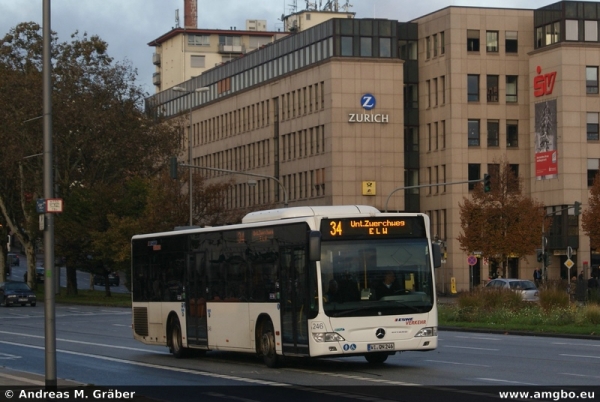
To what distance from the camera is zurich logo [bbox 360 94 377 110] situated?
91.2 m

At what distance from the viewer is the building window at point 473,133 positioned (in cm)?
9044

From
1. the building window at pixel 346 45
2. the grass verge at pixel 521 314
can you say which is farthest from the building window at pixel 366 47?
the grass verge at pixel 521 314

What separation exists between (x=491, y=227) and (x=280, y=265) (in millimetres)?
54090

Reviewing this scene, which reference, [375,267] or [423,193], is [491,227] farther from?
Answer: [375,267]

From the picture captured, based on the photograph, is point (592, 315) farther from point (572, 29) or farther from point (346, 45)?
point (346, 45)

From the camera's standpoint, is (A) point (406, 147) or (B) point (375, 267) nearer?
(B) point (375, 267)

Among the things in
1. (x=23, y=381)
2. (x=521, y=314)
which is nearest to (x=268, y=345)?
(x=23, y=381)

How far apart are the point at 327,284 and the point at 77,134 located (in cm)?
5846

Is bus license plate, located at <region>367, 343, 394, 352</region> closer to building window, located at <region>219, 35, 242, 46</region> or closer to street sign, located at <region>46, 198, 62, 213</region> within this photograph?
street sign, located at <region>46, 198, 62, 213</region>

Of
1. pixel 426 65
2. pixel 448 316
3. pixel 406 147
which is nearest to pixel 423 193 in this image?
pixel 406 147

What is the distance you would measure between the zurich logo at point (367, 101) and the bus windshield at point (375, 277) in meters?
70.3

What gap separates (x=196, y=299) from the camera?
25.2 metres

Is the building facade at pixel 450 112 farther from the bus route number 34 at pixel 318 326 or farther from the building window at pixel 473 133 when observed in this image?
the bus route number 34 at pixel 318 326

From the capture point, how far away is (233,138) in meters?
109
